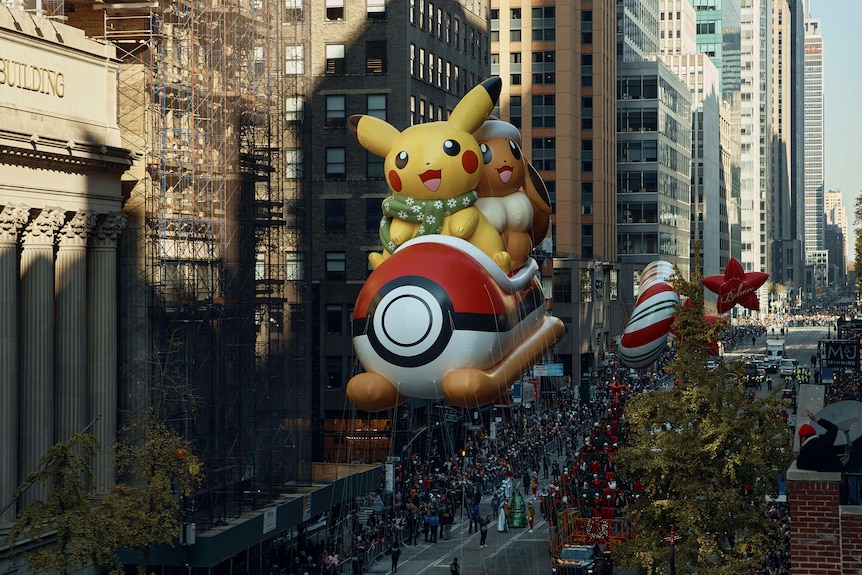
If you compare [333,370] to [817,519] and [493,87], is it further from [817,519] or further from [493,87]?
[817,519]

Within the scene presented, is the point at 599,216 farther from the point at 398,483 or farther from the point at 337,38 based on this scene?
the point at 398,483

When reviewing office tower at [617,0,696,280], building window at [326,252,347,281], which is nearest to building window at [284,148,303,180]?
building window at [326,252,347,281]

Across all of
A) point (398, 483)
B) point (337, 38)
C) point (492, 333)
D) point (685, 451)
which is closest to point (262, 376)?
point (398, 483)

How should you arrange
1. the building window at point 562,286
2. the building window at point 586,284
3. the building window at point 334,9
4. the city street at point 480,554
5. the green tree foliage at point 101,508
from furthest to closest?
the building window at point 586,284, the building window at point 562,286, the building window at point 334,9, the city street at point 480,554, the green tree foliage at point 101,508

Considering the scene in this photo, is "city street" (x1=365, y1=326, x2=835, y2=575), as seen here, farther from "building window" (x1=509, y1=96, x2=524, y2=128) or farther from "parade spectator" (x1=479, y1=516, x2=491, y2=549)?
"building window" (x1=509, y1=96, x2=524, y2=128)

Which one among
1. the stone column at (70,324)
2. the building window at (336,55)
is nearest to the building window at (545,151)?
the building window at (336,55)

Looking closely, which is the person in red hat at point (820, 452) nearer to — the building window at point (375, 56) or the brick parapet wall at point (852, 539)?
the brick parapet wall at point (852, 539)
